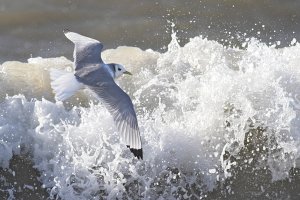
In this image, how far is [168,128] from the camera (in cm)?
704

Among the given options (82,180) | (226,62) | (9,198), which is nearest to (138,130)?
(82,180)

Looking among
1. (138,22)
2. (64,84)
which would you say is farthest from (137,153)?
(138,22)

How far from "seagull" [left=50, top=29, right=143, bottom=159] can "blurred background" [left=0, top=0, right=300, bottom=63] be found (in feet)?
5.58

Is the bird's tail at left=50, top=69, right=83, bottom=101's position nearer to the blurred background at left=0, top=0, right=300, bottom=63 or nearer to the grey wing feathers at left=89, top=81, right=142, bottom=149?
the grey wing feathers at left=89, top=81, right=142, bottom=149

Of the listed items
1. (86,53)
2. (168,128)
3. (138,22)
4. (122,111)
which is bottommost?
(168,128)

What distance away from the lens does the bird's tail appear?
6.40 metres

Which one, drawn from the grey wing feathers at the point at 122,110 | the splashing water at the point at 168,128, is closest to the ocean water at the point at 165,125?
the splashing water at the point at 168,128

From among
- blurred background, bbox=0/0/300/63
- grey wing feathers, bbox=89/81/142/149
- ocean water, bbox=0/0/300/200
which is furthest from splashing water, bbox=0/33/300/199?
blurred background, bbox=0/0/300/63

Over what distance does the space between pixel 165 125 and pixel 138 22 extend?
89.5 inches

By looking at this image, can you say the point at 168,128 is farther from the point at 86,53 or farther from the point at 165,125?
the point at 86,53

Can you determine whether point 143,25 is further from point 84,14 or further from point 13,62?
point 13,62

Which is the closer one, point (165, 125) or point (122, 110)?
point (122, 110)

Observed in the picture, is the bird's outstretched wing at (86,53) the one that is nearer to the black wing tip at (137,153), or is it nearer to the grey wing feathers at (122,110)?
the grey wing feathers at (122,110)

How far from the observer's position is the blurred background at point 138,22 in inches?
345
